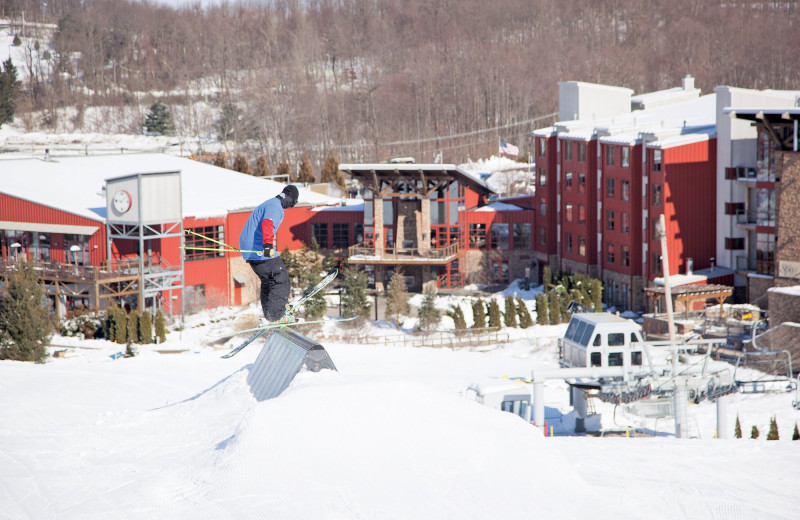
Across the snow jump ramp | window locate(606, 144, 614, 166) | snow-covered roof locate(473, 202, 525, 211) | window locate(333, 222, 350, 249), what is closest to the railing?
snow-covered roof locate(473, 202, 525, 211)

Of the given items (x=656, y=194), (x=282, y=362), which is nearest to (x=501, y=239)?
(x=656, y=194)

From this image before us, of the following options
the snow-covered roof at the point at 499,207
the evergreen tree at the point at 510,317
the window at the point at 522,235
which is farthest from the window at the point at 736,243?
the snow-covered roof at the point at 499,207

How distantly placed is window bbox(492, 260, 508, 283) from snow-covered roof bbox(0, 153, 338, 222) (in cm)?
A: 742

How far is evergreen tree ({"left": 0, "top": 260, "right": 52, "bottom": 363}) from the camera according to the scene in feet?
92.2

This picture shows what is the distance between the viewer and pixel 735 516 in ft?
31.9

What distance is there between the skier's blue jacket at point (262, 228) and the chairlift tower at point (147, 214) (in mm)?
22368

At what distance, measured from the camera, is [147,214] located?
116 ft

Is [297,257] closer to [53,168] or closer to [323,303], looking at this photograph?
[323,303]

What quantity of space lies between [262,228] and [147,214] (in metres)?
23.7

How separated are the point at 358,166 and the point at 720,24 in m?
67.1

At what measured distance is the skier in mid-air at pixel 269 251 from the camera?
12.8m

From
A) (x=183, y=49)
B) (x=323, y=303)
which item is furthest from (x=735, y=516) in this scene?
(x=183, y=49)

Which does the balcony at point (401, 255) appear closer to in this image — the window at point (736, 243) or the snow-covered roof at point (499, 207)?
the snow-covered roof at point (499, 207)

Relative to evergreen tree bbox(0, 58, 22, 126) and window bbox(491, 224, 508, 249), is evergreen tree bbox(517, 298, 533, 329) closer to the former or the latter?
window bbox(491, 224, 508, 249)
